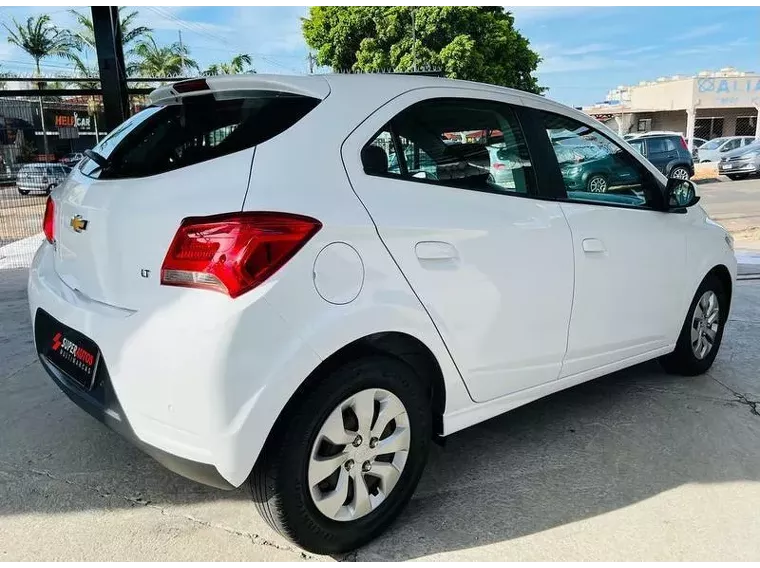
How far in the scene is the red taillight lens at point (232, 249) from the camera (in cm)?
198

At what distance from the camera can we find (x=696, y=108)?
118 feet

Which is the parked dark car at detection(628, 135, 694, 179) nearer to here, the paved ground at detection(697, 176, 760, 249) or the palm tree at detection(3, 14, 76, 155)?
the paved ground at detection(697, 176, 760, 249)

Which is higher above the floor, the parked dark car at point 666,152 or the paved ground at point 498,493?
the parked dark car at point 666,152

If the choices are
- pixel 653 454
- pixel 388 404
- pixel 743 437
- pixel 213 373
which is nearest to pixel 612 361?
pixel 653 454

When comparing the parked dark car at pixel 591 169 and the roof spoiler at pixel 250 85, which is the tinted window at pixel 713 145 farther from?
the roof spoiler at pixel 250 85

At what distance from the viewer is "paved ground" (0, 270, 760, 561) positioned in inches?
96.8

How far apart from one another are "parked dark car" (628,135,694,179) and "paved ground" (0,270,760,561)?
17055 millimetres

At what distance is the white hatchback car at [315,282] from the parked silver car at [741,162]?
75.9ft

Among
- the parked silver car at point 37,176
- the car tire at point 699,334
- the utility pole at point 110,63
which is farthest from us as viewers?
the parked silver car at point 37,176

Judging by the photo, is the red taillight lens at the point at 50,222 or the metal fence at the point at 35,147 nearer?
the red taillight lens at the point at 50,222

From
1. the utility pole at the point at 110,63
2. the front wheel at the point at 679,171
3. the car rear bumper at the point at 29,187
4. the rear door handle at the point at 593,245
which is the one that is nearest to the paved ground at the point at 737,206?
the front wheel at the point at 679,171

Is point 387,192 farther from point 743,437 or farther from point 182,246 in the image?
point 743,437

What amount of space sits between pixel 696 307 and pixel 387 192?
255cm

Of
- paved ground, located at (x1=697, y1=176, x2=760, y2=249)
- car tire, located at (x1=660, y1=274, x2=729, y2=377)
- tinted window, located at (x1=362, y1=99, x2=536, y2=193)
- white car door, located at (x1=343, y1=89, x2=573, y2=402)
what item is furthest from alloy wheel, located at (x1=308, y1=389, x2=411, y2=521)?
paved ground, located at (x1=697, y1=176, x2=760, y2=249)
